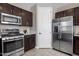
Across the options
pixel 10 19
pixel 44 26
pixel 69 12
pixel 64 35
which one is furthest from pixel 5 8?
pixel 64 35

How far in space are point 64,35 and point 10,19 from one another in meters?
1.50

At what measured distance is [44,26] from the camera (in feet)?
7.26

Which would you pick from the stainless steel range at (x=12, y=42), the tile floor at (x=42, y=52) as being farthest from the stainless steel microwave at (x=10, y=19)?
the tile floor at (x=42, y=52)

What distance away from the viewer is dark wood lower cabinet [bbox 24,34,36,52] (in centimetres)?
225

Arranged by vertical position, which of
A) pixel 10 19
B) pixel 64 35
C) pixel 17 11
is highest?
pixel 17 11

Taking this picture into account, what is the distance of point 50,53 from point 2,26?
1.24 metres

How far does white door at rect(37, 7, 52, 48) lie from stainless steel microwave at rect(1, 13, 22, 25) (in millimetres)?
481

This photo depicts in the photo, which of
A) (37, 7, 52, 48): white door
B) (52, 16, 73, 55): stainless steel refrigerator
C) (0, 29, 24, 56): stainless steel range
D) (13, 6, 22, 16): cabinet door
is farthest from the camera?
(52, 16, 73, 55): stainless steel refrigerator

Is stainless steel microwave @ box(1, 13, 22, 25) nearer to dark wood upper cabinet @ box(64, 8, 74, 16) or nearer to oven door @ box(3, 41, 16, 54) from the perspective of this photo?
oven door @ box(3, 41, 16, 54)

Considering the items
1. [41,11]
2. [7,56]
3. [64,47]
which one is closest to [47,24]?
[41,11]

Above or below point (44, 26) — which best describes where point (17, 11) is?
above

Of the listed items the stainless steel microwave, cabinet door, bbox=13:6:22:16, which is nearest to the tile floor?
the stainless steel microwave

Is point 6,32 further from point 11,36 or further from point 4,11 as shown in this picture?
point 4,11

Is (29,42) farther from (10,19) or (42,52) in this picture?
(10,19)
